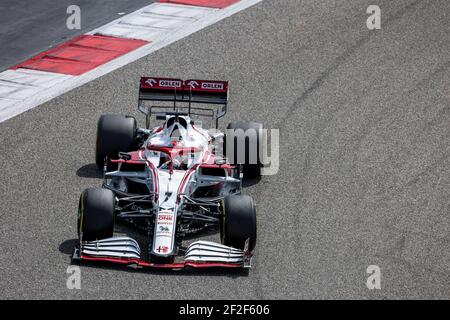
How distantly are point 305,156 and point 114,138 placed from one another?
309 centimetres

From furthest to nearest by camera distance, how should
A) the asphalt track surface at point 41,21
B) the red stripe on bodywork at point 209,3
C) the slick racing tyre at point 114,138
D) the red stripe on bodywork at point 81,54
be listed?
the red stripe on bodywork at point 209,3
the asphalt track surface at point 41,21
the red stripe on bodywork at point 81,54
the slick racing tyre at point 114,138

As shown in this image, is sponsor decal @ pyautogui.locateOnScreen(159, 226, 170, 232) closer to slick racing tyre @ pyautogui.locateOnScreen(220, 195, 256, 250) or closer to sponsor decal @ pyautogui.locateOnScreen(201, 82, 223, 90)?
slick racing tyre @ pyautogui.locateOnScreen(220, 195, 256, 250)

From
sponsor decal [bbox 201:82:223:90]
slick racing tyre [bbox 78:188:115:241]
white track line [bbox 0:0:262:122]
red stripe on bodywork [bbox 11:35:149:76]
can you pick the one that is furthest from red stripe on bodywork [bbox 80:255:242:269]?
red stripe on bodywork [bbox 11:35:149:76]

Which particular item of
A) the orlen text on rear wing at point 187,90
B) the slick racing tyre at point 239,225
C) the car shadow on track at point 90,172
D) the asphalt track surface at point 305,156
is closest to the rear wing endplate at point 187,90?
the orlen text on rear wing at point 187,90

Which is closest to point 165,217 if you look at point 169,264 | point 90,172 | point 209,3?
point 169,264

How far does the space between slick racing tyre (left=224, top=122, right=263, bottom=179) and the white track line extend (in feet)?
14.9

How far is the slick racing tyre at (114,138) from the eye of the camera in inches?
689

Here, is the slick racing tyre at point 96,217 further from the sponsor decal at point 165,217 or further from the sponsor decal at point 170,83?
the sponsor decal at point 170,83

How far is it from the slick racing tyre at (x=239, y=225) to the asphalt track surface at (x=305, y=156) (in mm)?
404

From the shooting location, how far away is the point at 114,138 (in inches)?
689

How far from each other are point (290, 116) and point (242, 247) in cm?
560

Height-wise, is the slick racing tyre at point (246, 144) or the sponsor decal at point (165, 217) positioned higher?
the slick racing tyre at point (246, 144)

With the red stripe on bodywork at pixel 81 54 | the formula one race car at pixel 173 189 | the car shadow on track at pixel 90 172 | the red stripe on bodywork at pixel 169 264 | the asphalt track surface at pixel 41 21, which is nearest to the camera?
the red stripe on bodywork at pixel 169 264
